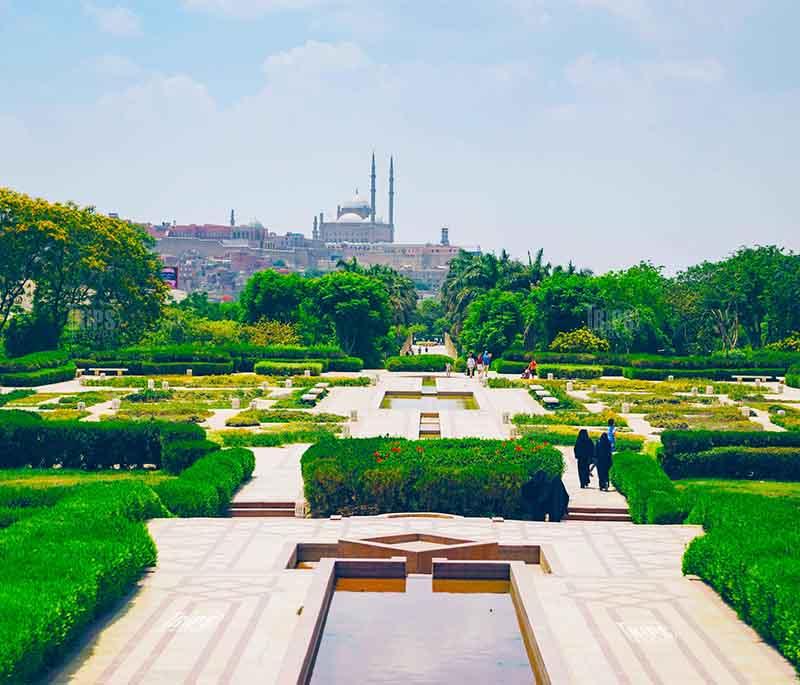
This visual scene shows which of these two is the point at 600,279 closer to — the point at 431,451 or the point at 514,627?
the point at 431,451

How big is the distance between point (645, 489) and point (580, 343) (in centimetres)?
3523

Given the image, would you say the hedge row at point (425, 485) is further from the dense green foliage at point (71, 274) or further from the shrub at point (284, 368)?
the dense green foliage at point (71, 274)

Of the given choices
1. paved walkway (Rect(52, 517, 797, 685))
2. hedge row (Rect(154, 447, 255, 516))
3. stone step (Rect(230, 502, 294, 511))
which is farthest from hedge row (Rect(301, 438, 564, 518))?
paved walkway (Rect(52, 517, 797, 685))

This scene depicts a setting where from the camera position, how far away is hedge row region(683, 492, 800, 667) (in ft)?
35.1

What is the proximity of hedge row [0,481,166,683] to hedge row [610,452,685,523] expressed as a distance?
7.82 metres

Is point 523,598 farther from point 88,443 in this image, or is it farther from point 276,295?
point 276,295

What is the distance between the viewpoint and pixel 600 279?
213 ft

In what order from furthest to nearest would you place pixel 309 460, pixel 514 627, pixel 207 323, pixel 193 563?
pixel 207 323, pixel 309 460, pixel 193 563, pixel 514 627

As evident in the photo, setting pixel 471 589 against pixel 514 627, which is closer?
pixel 514 627

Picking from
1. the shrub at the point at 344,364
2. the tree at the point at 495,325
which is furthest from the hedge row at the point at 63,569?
→ the tree at the point at 495,325

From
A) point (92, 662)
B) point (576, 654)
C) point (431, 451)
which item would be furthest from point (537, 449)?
point (92, 662)

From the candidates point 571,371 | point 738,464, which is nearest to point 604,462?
point 738,464

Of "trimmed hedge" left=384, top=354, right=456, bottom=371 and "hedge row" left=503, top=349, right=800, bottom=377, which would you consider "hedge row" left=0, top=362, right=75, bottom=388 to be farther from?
"hedge row" left=503, top=349, right=800, bottom=377

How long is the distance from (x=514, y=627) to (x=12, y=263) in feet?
142
